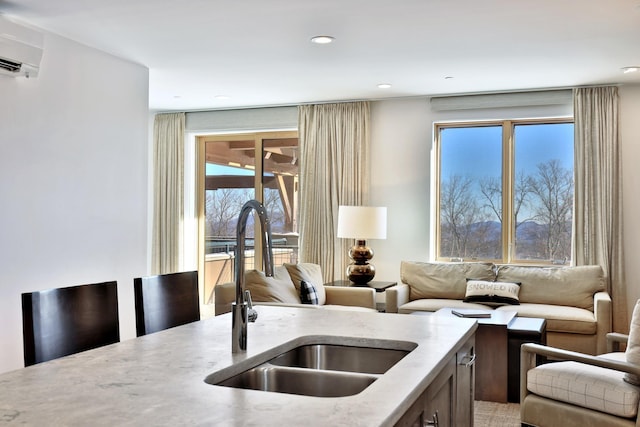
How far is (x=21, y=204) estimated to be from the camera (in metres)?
4.18

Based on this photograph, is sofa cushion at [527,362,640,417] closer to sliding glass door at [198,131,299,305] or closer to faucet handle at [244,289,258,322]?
faucet handle at [244,289,258,322]

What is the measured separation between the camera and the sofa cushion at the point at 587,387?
2871mm

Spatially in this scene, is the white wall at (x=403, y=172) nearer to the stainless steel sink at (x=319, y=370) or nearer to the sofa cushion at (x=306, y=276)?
the sofa cushion at (x=306, y=276)

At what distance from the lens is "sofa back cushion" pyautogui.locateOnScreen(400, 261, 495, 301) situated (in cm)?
605

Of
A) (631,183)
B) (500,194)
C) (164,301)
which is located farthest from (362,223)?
(164,301)

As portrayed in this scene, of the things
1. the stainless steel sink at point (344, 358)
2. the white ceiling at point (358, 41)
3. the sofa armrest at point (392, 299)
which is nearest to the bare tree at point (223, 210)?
the white ceiling at point (358, 41)

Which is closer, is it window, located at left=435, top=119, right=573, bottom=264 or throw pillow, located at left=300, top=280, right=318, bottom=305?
throw pillow, located at left=300, top=280, right=318, bottom=305

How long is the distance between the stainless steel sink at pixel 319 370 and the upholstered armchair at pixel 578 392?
1381 millimetres

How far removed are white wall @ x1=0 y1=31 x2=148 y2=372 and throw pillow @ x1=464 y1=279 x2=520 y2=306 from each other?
2.93 metres

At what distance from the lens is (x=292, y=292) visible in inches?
215

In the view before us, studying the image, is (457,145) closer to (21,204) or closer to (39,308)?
(21,204)

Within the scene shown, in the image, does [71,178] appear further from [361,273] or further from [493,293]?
[493,293]

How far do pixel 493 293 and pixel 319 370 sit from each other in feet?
13.7

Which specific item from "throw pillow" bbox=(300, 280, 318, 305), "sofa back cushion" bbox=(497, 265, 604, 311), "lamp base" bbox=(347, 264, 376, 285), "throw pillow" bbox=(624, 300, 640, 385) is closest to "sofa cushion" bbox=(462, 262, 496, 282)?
"sofa back cushion" bbox=(497, 265, 604, 311)
